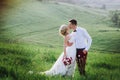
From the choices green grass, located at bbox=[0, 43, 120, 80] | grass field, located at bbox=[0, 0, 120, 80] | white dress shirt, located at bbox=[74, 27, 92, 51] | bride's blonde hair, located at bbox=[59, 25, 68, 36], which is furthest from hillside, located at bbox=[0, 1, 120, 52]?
white dress shirt, located at bbox=[74, 27, 92, 51]

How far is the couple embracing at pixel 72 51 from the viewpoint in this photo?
5.92 m

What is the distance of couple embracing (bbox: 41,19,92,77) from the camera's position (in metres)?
5.92

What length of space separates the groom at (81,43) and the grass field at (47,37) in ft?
0.59

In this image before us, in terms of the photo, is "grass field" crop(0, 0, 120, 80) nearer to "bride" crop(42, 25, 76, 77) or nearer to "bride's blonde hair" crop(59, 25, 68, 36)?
"bride" crop(42, 25, 76, 77)

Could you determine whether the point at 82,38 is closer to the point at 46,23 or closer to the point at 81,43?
the point at 81,43

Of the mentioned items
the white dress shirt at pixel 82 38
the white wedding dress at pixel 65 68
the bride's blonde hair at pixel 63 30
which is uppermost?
the bride's blonde hair at pixel 63 30

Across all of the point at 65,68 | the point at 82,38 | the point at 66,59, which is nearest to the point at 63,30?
the point at 82,38

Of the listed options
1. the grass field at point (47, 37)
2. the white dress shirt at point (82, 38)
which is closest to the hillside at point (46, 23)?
the grass field at point (47, 37)

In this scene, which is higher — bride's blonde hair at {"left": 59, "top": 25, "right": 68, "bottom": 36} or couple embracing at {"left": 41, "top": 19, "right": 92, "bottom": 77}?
bride's blonde hair at {"left": 59, "top": 25, "right": 68, "bottom": 36}

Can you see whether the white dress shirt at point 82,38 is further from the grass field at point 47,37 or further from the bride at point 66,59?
the grass field at point 47,37

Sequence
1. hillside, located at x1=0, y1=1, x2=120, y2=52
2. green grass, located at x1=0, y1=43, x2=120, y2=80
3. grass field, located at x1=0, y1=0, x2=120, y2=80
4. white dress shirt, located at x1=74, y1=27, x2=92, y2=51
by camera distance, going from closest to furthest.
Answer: white dress shirt, located at x1=74, y1=27, x2=92, y2=51, green grass, located at x1=0, y1=43, x2=120, y2=80, grass field, located at x1=0, y1=0, x2=120, y2=80, hillside, located at x1=0, y1=1, x2=120, y2=52

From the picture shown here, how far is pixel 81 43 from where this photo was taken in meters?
5.94

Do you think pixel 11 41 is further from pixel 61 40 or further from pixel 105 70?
pixel 105 70

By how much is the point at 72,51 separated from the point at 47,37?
0.59 metres
